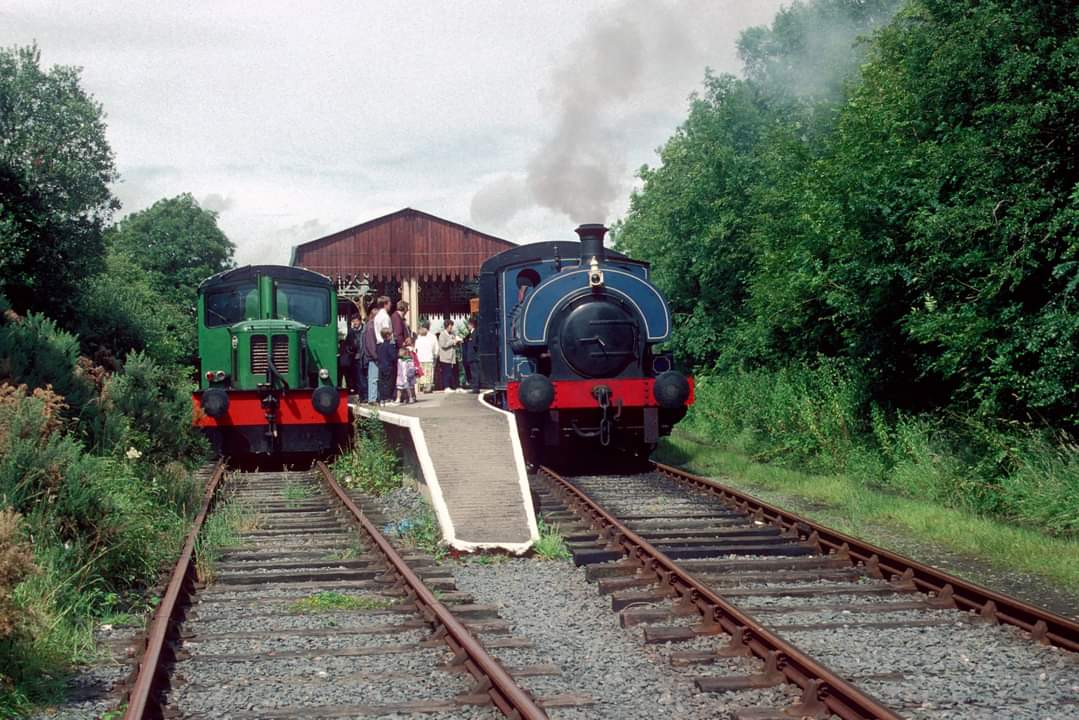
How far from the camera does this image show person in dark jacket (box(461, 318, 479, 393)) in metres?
18.4

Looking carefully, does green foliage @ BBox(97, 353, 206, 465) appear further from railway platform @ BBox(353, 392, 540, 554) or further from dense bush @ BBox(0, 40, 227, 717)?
railway platform @ BBox(353, 392, 540, 554)

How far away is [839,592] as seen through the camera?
726 centimetres

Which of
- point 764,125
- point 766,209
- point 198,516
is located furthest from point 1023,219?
point 764,125

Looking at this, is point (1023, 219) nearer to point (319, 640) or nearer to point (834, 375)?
point (834, 375)

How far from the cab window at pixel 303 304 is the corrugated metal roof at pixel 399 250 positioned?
19321mm

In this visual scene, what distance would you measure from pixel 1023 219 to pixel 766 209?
1201 centimetres

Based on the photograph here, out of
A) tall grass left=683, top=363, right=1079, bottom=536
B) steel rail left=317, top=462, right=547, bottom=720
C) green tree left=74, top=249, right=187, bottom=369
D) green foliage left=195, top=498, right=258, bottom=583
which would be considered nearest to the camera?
steel rail left=317, top=462, right=547, bottom=720

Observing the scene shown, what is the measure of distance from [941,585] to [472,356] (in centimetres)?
1250

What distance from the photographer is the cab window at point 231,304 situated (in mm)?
16672

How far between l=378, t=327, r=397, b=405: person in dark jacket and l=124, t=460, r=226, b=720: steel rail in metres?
7.16

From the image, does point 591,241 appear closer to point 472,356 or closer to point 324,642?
point 472,356

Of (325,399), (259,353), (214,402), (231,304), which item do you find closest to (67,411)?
(214,402)

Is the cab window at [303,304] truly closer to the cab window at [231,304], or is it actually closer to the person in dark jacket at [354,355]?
the cab window at [231,304]

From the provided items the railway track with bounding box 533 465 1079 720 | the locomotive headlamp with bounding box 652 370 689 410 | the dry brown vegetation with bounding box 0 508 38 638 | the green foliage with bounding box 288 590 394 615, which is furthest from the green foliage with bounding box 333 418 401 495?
the dry brown vegetation with bounding box 0 508 38 638
